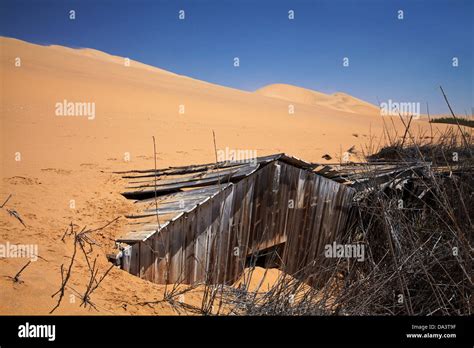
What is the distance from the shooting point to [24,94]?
18.5 metres

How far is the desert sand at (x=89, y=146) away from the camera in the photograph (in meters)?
3.25

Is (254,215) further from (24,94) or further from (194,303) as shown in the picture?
(24,94)

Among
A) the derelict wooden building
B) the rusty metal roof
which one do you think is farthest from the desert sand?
the derelict wooden building

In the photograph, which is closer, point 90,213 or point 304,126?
point 90,213

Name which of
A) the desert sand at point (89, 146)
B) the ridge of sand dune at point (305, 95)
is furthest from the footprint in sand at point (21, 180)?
the ridge of sand dune at point (305, 95)

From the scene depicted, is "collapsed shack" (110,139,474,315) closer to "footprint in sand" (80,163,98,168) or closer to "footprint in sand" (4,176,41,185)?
"footprint in sand" (4,176,41,185)

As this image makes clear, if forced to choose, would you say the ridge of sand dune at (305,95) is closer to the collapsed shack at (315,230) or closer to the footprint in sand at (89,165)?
the footprint in sand at (89,165)

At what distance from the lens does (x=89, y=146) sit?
1105 cm

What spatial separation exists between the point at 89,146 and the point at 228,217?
726 centimetres

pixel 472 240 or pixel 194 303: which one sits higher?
pixel 472 240

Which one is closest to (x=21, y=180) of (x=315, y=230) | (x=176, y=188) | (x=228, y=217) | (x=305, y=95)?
(x=176, y=188)

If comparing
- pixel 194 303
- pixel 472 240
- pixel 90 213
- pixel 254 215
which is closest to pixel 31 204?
pixel 90 213

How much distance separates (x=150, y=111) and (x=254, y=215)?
56.9 ft

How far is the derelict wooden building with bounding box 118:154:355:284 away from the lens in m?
4.36
